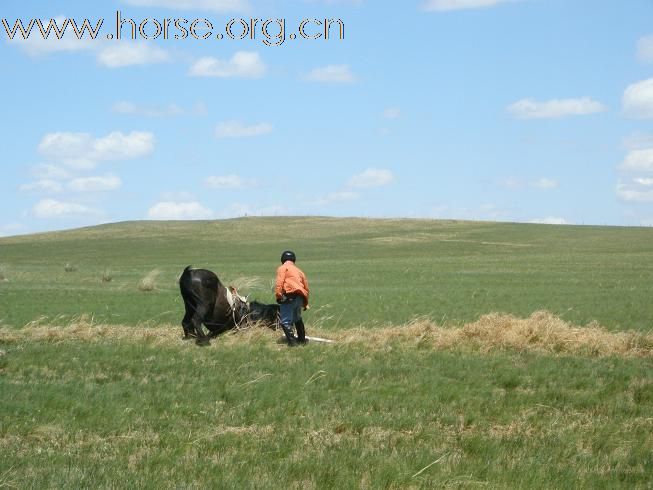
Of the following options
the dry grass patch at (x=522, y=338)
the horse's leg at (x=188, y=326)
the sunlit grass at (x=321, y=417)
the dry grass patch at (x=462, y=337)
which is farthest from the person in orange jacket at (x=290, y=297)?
the horse's leg at (x=188, y=326)

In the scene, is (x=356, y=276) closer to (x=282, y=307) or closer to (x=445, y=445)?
(x=282, y=307)

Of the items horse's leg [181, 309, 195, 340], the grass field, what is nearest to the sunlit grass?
the grass field

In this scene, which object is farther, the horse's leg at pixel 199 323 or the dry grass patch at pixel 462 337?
the horse's leg at pixel 199 323

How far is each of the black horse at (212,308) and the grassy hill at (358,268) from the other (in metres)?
2.44

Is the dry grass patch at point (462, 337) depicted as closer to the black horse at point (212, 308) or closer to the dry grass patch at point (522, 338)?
the dry grass patch at point (522, 338)

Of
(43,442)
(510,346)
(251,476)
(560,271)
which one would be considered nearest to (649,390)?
(510,346)

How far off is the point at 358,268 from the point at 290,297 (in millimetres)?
32476

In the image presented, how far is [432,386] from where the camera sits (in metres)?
11.1

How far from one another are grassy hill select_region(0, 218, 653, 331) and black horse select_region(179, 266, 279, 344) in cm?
244

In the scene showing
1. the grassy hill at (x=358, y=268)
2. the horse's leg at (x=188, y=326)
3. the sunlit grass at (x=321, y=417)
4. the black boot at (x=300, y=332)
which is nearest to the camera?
the sunlit grass at (x=321, y=417)

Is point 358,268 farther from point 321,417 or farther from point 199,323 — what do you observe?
point 321,417

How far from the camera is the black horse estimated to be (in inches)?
606

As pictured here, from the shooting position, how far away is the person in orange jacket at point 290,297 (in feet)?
48.7

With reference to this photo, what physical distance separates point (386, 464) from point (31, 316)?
54.8 ft
